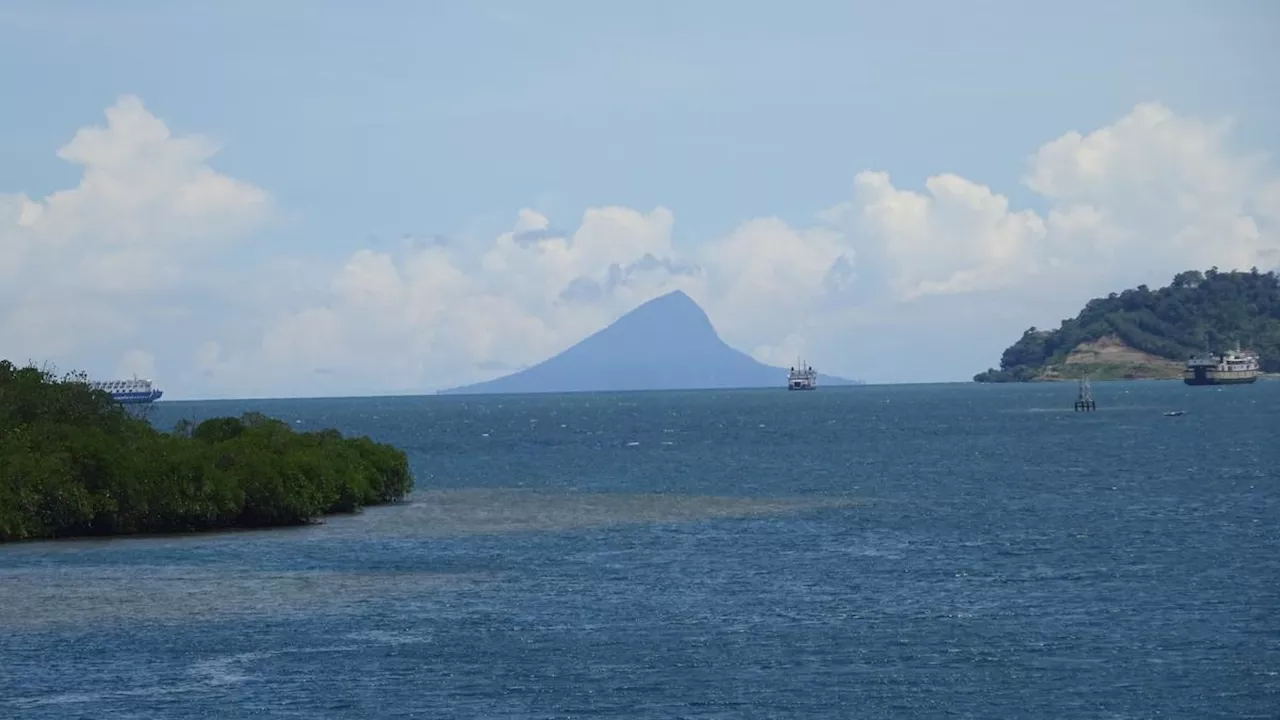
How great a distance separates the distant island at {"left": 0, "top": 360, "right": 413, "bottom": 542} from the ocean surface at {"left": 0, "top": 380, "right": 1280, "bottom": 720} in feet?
8.93

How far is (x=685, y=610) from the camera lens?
4969cm

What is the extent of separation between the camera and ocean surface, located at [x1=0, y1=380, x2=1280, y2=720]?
37688mm

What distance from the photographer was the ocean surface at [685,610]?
124 feet

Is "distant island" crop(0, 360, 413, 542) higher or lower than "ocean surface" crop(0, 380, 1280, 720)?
higher

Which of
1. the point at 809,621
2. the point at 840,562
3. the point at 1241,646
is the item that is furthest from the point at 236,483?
the point at 1241,646

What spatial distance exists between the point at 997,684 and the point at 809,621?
945 cm

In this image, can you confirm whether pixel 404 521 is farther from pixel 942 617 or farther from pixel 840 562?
pixel 942 617

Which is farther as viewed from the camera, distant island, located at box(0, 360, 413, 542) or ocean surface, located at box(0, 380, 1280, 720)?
distant island, located at box(0, 360, 413, 542)

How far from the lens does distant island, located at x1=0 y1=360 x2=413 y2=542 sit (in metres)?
73.5

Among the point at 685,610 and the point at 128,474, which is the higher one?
the point at 128,474

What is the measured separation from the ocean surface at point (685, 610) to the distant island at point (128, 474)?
272 centimetres

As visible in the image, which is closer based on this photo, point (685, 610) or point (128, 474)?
point (685, 610)

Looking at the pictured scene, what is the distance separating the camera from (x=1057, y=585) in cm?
5378

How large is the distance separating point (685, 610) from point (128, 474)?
36.0 m
